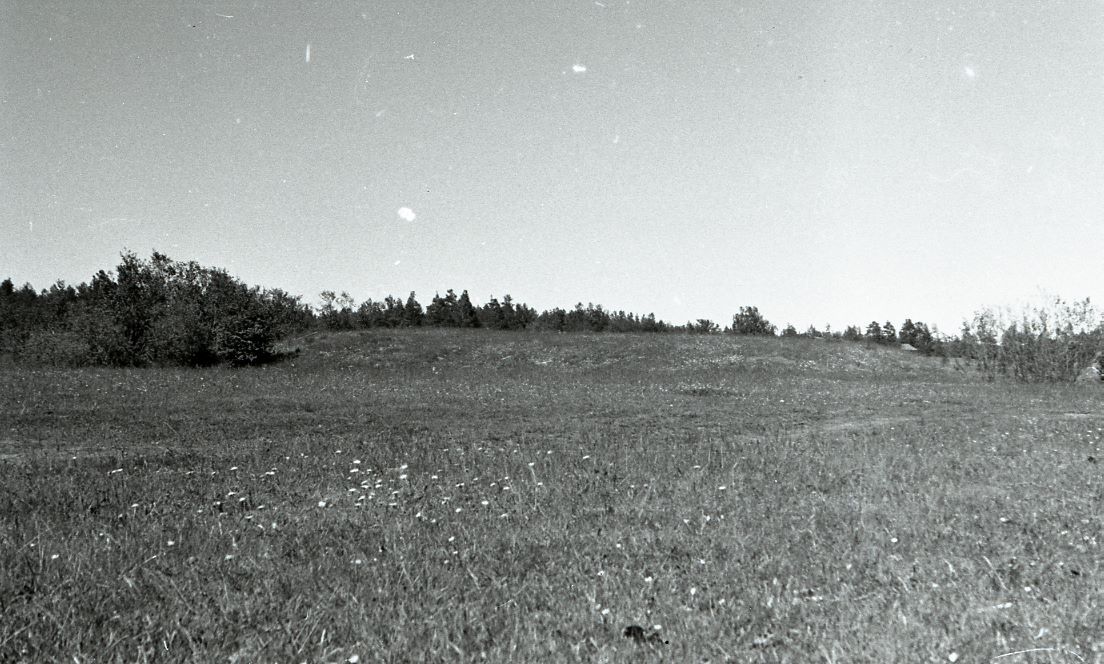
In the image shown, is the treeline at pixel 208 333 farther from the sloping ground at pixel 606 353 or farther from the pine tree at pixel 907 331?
the pine tree at pixel 907 331

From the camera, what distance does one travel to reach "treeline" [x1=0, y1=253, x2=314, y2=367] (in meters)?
40.0

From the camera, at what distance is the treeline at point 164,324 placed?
39969 mm

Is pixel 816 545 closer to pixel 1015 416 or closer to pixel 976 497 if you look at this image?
pixel 976 497

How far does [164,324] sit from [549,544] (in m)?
41.6

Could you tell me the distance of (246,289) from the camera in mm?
44875

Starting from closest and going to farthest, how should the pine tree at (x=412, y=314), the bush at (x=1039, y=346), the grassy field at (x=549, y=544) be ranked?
1. the grassy field at (x=549, y=544)
2. the bush at (x=1039, y=346)
3. the pine tree at (x=412, y=314)

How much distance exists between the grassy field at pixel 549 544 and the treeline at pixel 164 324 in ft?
94.0

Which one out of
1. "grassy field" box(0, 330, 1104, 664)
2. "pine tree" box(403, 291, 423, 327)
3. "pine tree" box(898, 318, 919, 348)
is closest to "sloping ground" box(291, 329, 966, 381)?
"grassy field" box(0, 330, 1104, 664)

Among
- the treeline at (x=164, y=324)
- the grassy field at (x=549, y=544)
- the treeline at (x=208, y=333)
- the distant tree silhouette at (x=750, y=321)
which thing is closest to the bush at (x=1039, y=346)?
the treeline at (x=208, y=333)

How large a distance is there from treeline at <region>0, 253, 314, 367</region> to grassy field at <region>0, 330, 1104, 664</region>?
1128 inches

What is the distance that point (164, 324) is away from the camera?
40.2 m

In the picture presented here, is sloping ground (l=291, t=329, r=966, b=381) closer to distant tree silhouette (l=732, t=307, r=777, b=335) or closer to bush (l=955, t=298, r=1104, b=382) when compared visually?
bush (l=955, t=298, r=1104, b=382)

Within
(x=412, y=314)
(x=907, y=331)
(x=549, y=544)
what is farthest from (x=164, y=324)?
(x=907, y=331)

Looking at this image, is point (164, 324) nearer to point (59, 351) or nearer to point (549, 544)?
point (59, 351)
